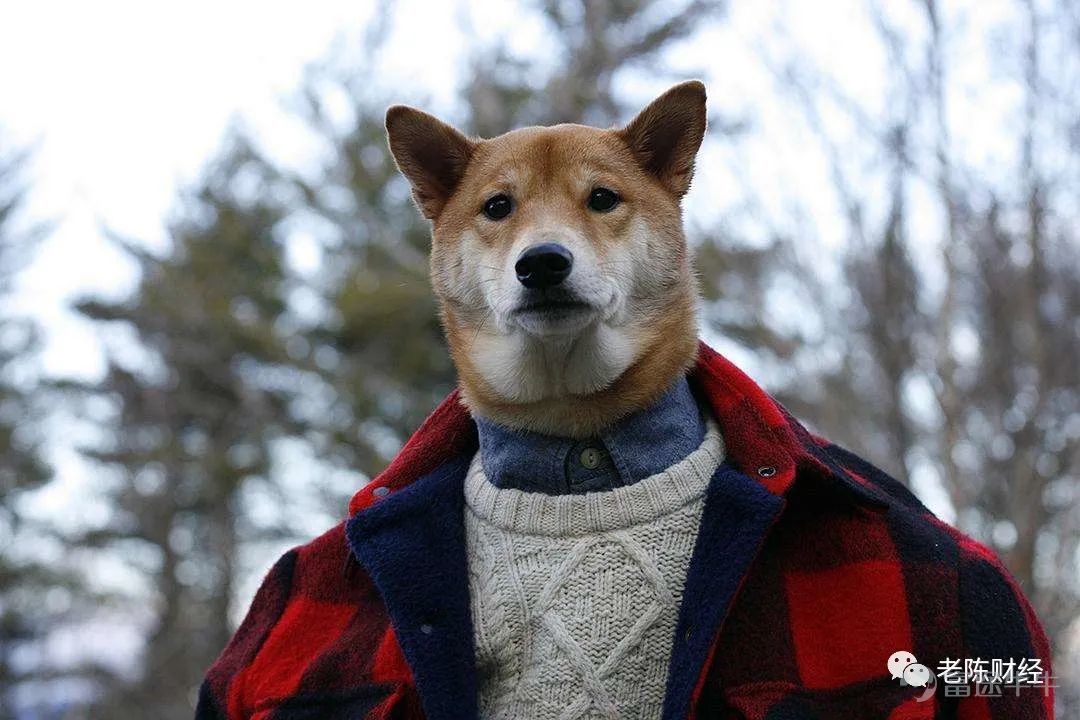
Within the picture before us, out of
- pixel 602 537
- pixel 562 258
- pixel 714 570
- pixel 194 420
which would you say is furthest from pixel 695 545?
pixel 194 420

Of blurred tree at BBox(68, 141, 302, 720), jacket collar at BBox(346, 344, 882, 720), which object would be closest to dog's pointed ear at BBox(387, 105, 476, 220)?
jacket collar at BBox(346, 344, 882, 720)

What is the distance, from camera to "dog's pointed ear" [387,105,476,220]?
11.5 ft

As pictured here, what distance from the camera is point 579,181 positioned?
3.29 m

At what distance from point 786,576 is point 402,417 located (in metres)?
10.8

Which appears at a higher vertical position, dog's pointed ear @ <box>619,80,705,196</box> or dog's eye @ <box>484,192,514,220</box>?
dog's pointed ear @ <box>619,80,705,196</box>

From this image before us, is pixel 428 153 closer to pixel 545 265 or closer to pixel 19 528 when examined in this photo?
pixel 545 265

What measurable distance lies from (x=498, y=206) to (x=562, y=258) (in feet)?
1.55

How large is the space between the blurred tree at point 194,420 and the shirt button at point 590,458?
38.3ft

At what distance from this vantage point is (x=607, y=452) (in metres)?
2.99

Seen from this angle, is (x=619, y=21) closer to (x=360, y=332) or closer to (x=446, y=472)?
(x=360, y=332)

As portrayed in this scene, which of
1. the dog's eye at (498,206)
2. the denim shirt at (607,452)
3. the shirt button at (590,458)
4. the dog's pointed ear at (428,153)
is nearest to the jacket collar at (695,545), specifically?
the denim shirt at (607,452)

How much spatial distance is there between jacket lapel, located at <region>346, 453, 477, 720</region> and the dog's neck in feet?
1.00

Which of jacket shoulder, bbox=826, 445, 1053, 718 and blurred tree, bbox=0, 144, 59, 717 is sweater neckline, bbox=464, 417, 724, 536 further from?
blurred tree, bbox=0, 144, 59, 717

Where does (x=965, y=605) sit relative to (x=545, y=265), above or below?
below
